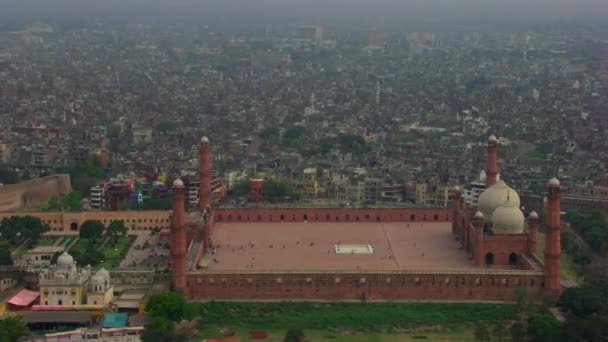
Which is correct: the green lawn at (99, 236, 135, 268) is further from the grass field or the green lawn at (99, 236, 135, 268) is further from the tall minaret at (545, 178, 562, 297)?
the tall minaret at (545, 178, 562, 297)

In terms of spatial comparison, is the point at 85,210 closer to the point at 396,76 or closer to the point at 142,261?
the point at 142,261

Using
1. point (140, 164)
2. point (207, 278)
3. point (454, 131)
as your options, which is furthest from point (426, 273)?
point (454, 131)

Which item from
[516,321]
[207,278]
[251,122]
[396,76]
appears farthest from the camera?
[396,76]

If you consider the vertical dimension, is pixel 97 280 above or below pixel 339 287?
above

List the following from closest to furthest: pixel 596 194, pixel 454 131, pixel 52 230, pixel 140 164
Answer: pixel 52 230, pixel 596 194, pixel 140 164, pixel 454 131

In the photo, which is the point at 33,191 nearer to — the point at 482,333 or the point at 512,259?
the point at 512,259

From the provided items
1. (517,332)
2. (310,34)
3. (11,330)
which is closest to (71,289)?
(11,330)

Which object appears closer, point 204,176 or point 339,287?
point 339,287

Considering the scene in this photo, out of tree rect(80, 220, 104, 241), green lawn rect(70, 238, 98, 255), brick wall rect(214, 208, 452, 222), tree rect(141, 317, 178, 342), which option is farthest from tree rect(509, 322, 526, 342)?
tree rect(80, 220, 104, 241)
